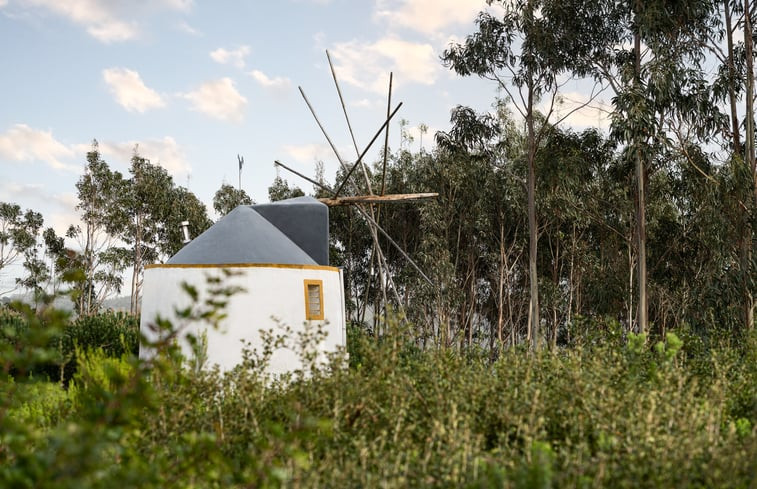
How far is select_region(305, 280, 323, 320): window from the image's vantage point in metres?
11.1

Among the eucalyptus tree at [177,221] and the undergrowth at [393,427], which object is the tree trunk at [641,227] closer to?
the undergrowth at [393,427]

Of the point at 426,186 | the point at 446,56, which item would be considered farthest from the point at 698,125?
the point at 426,186

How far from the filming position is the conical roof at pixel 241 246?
37.1 ft

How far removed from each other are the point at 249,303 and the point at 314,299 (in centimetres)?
113

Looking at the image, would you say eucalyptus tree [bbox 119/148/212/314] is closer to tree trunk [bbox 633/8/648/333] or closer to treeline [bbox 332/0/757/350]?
treeline [bbox 332/0/757/350]

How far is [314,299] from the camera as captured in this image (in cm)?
1127

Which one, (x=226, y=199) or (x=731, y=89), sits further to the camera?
(x=226, y=199)

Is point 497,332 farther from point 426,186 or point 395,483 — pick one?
point 395,483

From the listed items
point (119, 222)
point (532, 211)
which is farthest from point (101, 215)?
point (532, 211)

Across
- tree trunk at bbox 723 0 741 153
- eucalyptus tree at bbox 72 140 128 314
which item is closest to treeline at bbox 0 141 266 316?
eucalyptus tree at bbox 72 140 128 314

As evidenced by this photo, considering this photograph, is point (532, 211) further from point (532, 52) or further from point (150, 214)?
point (150, 214)

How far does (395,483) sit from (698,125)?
14798 millimetres

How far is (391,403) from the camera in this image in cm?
565

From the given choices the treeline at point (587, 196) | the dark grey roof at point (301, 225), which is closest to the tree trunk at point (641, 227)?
the treeline at point (587, 196)
